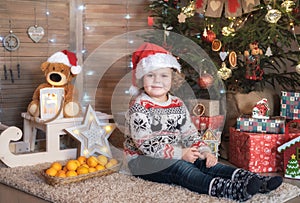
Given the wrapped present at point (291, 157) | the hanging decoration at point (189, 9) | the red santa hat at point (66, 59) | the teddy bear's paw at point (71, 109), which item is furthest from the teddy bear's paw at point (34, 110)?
the wrapped present at point (291, 157)

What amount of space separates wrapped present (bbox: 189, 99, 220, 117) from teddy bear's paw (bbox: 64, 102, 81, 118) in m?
0.69

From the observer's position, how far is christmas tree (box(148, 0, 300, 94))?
2.51m

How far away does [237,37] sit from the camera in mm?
2582

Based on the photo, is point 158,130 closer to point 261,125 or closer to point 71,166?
point 71,166

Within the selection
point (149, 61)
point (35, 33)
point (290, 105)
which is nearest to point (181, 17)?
point (149, 61)

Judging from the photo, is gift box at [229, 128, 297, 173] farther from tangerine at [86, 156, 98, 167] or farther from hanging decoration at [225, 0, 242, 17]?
tangerine at [86, 156, 98, 167]

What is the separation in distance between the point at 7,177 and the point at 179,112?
34.8 inches

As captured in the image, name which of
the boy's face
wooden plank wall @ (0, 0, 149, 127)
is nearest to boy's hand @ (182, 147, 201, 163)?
the boy's face

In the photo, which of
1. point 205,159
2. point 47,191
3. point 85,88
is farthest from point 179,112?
point 85,88

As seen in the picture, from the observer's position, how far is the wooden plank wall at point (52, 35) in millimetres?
2816

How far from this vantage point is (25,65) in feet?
9.42

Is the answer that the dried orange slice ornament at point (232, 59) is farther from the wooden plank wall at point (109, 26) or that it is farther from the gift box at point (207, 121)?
the wooden plank wall at point (109, 26)

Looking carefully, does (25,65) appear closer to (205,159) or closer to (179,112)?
(179,112)

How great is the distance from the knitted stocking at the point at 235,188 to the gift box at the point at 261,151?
61cm
